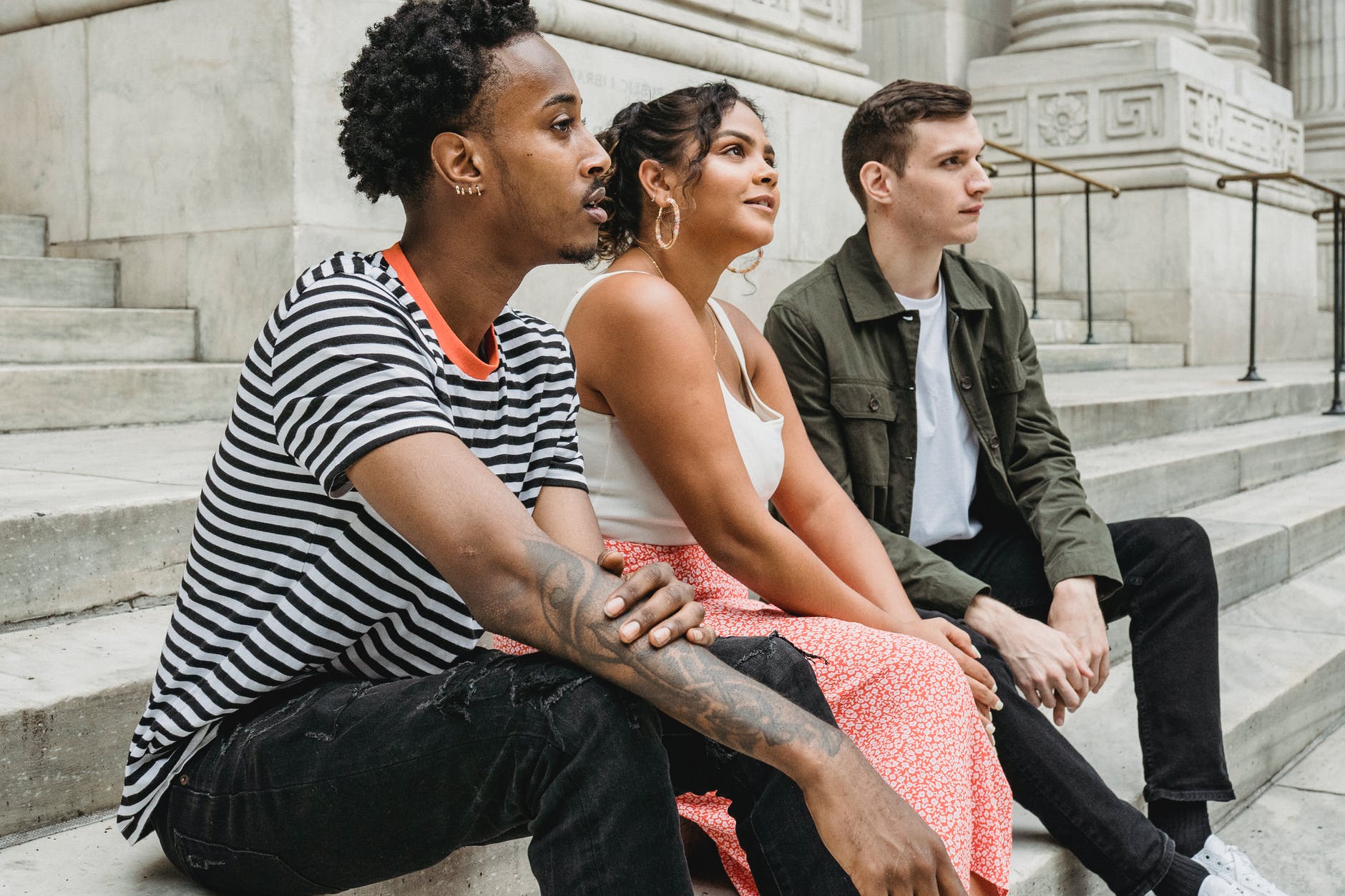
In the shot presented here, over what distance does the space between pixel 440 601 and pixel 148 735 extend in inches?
15.1

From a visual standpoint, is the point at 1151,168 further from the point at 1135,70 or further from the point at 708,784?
the point at 708,784

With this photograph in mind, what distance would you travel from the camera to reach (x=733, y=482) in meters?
2.31

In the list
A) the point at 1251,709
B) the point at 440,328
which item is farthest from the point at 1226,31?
the point at 440,328

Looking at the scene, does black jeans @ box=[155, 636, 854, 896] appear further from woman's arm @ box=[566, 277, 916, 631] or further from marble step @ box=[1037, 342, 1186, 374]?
marble step @ box=[1037, 342, 1186, 374]

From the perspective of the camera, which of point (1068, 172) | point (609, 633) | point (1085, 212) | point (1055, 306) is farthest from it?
point (1085, 212)

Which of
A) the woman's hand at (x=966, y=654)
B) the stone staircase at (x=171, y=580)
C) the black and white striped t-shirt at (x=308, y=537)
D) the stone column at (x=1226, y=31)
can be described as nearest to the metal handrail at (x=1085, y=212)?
the stone staircase at (x=171, y=580)

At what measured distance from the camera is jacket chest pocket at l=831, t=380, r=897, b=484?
2967 mm

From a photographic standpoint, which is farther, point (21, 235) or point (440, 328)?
point (21, 235)

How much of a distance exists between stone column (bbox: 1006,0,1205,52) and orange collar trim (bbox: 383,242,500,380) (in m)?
9.40

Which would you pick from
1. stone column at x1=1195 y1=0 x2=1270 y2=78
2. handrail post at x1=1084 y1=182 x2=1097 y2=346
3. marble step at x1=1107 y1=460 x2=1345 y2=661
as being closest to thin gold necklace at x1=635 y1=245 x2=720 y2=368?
marble step at x1=1107 y1=460 x2=1345 y2=661

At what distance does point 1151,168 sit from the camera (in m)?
9.97

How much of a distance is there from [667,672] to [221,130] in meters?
3.44

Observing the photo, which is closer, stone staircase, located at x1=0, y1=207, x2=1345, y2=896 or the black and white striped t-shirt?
the black and white striped t-shirt

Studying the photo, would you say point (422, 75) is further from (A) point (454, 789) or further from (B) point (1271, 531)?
(B) point (1271, 531)
